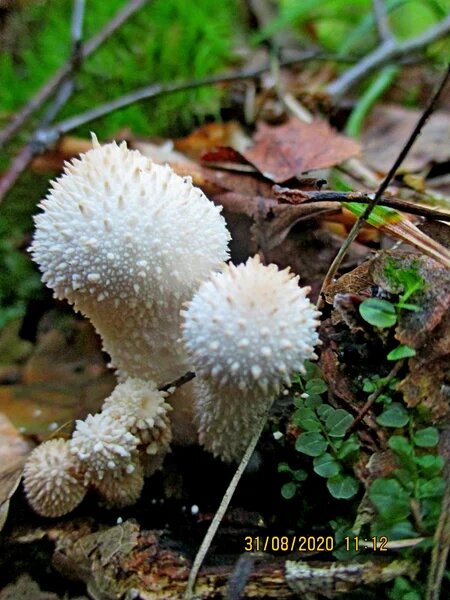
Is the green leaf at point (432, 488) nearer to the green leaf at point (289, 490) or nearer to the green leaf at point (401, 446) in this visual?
the green leaf at point (401, 446)

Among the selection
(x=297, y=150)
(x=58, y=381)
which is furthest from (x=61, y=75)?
(x=58, y=381)

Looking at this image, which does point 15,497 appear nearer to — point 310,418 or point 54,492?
point 54,492

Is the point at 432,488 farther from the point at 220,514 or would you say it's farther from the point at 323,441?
the point at 220,514

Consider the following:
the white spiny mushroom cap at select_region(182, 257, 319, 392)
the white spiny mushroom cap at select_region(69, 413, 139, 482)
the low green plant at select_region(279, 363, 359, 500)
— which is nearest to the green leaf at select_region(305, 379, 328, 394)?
the low green plant at select_region(279, 363, 359, 500)

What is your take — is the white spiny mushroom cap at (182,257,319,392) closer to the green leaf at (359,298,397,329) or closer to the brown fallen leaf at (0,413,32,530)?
the green leaf at (359,298,397,329)

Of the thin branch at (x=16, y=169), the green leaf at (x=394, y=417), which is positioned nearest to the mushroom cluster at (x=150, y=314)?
the green leaf at (x=394, y=417)
